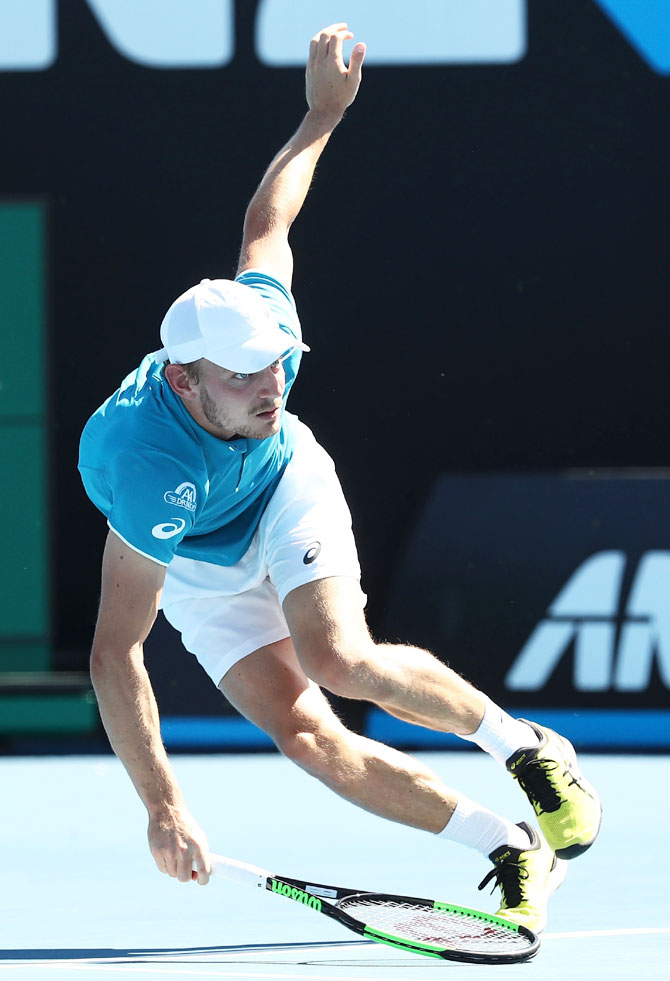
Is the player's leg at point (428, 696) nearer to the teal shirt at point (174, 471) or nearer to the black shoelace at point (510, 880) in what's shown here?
the black shoelace at point (510, 880)

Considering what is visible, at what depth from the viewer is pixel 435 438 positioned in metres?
10.9

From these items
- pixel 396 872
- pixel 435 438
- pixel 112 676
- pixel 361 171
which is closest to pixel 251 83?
pixel 361 171

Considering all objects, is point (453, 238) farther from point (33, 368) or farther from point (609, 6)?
point (33, 368)

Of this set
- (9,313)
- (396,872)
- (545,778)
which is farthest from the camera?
(9,313)

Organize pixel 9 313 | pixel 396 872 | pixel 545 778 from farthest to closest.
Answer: pixel 9 313 < pixel 396 872 < pixel 545 778

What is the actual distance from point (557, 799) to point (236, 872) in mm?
1005

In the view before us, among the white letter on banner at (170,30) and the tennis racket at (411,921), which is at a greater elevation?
the white letter on banner at (170,30)

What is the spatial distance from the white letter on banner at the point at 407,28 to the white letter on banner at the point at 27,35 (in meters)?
1.22

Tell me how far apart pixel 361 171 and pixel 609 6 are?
171 cm

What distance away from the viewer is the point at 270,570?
5.14 m

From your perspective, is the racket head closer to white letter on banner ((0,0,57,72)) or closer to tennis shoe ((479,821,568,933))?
tennis shoe ((479,821,568,933))

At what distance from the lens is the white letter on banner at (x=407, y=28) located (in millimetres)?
10461

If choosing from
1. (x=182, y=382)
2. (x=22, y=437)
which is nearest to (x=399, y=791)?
(x=182, y=382)

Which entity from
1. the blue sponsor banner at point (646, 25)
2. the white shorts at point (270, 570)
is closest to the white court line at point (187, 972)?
the white shorts at point (270, 570)
